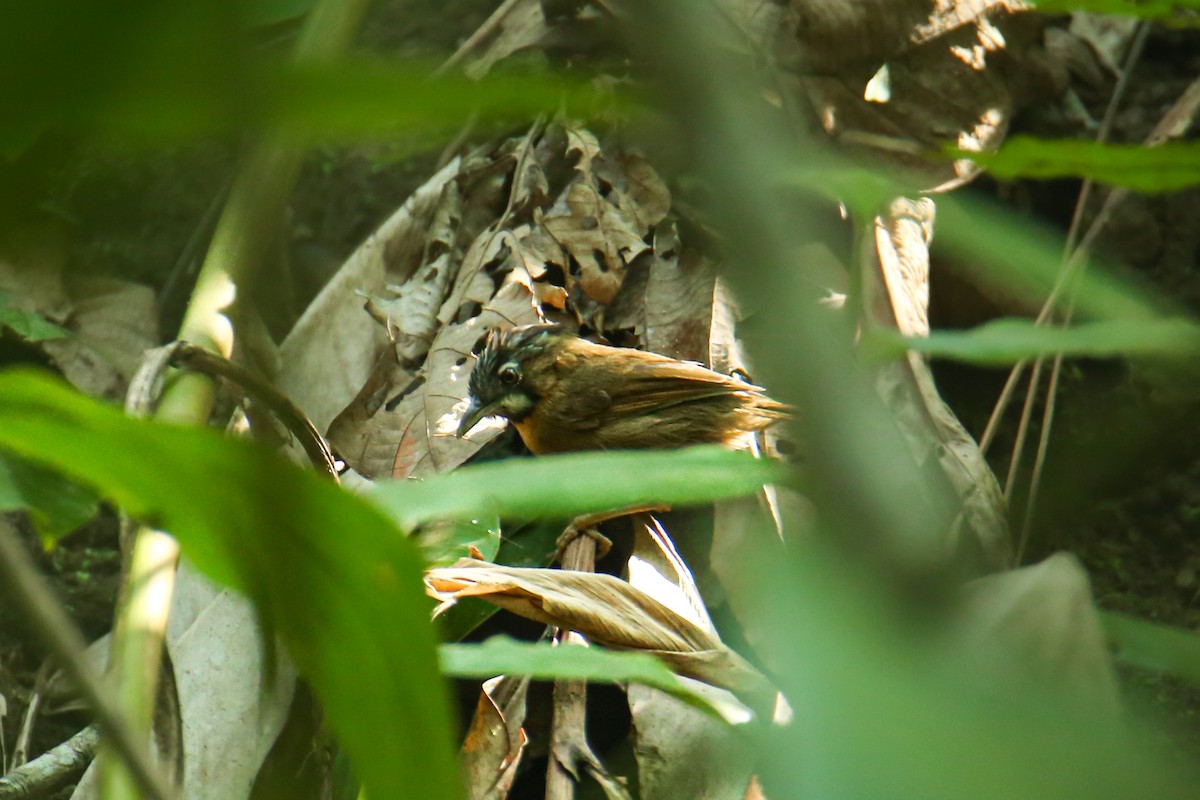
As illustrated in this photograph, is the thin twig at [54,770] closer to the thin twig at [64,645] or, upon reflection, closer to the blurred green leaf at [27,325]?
the blurred green leaf at [27,325]

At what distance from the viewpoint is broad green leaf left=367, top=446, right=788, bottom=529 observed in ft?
3.03

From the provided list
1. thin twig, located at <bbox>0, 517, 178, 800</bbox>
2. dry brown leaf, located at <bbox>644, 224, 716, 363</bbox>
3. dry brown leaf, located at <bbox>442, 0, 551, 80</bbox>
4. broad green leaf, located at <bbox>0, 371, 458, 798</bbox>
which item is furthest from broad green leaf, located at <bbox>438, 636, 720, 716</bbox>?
dry brown leaf, located at <bbox>442, 0, 551, 80</bbox>

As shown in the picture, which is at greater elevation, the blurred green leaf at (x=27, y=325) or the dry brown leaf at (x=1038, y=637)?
the dry brown leaf at (x=1038, y=637)

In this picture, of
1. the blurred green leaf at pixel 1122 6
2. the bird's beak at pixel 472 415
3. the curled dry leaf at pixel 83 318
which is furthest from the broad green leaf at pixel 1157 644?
the curled dry leaf at pixel 83 318

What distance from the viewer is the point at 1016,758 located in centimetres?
47

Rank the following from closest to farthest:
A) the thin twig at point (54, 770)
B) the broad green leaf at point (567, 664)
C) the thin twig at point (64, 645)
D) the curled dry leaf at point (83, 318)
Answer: the thin twig at point (64, 645) < the broad green leaf at point (567, 664) < the thin twig at point (54, 770) < the curled dry leaf at point (83, 318)

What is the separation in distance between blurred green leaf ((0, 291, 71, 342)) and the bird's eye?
1423 mm

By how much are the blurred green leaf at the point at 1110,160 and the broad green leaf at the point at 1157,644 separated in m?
0.35

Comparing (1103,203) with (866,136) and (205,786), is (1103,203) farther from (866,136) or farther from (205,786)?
(205,786)

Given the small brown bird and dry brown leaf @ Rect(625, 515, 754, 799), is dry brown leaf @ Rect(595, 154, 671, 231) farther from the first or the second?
dry brown leaf @ Rect(625, 515, 754, 799)

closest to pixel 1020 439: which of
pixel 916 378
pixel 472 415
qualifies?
pixel 916 378

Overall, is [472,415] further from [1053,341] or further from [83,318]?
[1053,341]

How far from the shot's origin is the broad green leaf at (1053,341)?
85 cm

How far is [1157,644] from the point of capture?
0.93 meters
